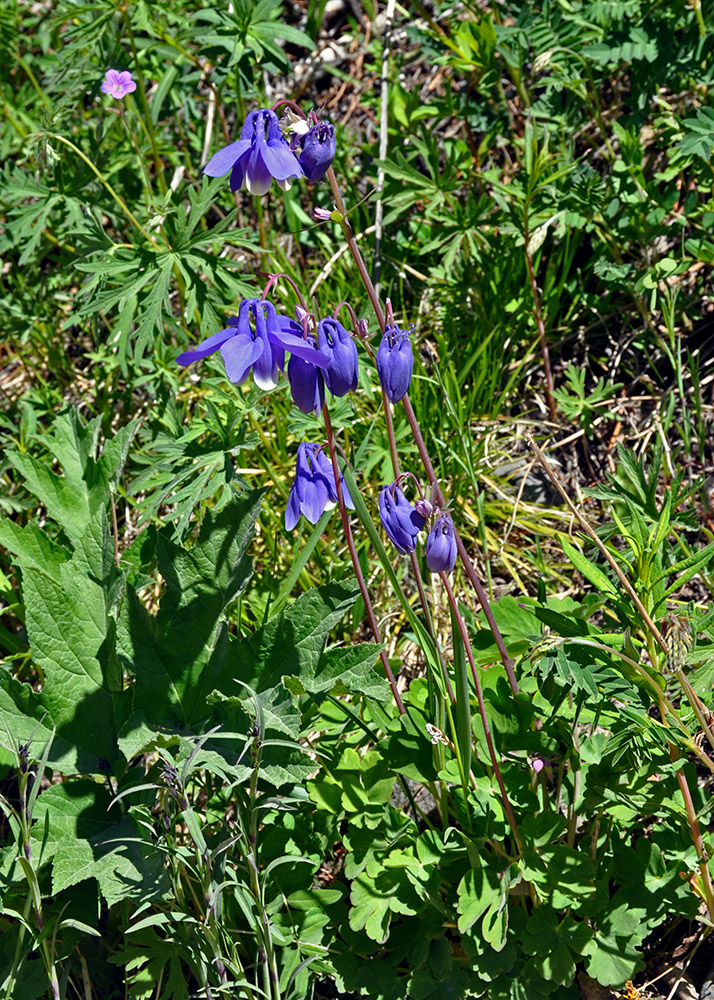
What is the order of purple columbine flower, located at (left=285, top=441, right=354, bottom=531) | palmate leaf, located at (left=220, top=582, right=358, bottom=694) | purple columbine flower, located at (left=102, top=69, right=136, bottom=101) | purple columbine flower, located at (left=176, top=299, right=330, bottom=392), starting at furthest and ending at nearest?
1. purple columbine flower, located at (left=102, top=69, right=136, bottom=101)
2. palmate leaf, located at (left=220, top=582, right=358, bottom=694)
3. purple columbine flower, located at (left=285, top=441, right=354, bottom=531)
4. purple columbine flower, located at (left=176, top=299, right=330, bottom=392)

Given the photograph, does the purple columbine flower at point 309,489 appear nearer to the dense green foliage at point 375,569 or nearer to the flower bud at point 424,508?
the dense green foliage at point 375,569

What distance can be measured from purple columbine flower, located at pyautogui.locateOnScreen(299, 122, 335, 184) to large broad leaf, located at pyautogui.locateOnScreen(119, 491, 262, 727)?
0.77m

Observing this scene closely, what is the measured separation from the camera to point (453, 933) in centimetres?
216

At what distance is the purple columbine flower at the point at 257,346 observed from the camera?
1603mm

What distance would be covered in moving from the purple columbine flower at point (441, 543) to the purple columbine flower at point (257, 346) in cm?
35

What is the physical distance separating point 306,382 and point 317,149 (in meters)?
0.41

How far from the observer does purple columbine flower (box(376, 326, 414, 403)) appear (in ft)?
5.43

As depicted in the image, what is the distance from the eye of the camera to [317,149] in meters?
1.63

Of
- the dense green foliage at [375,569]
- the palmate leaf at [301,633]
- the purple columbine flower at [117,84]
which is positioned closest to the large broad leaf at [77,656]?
the dense green foliage at [375,569]

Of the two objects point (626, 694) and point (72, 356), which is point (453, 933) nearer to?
point (626, 694)

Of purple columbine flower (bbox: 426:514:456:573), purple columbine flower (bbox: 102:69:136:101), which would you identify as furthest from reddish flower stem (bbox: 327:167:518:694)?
purple columbine flower (bbox: 102:69:136:101)

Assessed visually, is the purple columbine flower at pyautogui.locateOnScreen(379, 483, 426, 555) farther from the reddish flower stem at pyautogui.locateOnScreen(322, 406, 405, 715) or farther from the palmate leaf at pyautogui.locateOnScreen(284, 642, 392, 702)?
the palmate leaf at pyautogui.locateOnScreen(284, 642, 392, 702)

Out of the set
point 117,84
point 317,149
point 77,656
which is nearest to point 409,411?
point 317,149

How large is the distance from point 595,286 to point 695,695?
194cm
